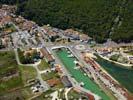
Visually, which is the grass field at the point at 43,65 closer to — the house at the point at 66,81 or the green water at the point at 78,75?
the green water at the point at 78,75

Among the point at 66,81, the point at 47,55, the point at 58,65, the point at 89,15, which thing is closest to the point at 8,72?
the point at 58,65

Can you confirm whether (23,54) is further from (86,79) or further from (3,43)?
(86,79)

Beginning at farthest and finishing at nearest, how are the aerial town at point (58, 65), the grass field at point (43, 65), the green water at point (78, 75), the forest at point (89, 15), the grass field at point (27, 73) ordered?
the forest at point (89, 15) < the grass field at point (43, 65) < the grass field at point (27, 73) < the green water at point (78, 75) < the aerial town at point (58, 65)

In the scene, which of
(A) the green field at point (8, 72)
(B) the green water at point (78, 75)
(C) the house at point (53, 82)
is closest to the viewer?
(B) the green water at point (78, 75)

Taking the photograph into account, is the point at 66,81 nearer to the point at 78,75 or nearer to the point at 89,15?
the point at 78,75

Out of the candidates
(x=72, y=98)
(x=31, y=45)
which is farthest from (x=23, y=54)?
(x=72, y=98)

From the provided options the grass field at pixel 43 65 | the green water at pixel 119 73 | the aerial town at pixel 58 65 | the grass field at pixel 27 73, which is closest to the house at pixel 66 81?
the aerial town at pixel 58 65
